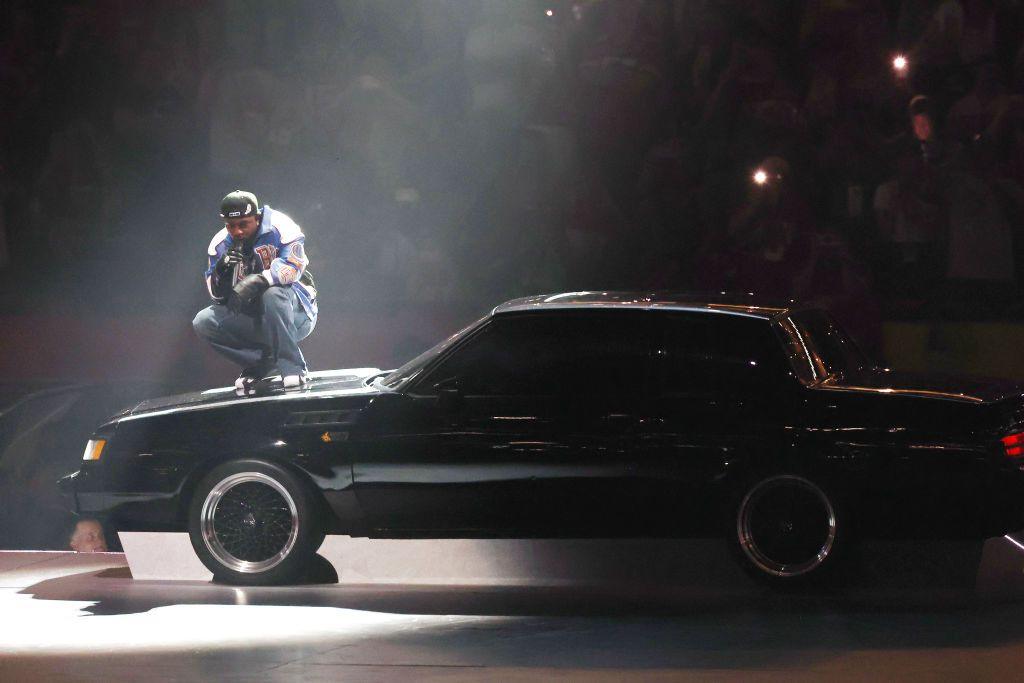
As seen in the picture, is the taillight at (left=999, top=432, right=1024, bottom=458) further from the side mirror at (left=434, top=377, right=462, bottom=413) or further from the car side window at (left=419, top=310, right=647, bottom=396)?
the side mirror at (left=434, top=377, right=462, bottom=413)

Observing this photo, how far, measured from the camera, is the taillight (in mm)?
6266

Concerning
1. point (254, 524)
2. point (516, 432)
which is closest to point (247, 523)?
point (254, 524)

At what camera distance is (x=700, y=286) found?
1430cm

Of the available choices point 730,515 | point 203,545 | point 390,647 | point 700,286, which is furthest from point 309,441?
point 700,286

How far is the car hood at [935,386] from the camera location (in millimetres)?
6445

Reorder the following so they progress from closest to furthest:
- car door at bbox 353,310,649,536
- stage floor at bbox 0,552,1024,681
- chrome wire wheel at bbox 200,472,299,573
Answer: stage floor at bbox 0,552,1024,681
car door at bbox 353,310,649,536
chrome wire wheel at bbox 200,472,299,573

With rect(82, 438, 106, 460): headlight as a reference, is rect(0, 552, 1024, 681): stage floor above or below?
below

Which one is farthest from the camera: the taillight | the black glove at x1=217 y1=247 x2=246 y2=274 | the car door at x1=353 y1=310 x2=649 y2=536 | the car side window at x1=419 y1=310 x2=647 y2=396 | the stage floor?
the black glove at x1=217 y1=247 x2=246 y2=274

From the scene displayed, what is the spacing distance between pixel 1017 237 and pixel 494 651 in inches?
400

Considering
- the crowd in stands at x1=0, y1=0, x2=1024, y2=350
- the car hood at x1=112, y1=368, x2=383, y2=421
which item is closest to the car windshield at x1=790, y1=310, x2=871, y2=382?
the car hood at x1=112, y1=368, x2=383, y2=421

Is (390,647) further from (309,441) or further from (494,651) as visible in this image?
(309,441)

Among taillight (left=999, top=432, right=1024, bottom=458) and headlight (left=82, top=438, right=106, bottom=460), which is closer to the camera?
taillight (left=999, top=432, right=1024, bottom=458)

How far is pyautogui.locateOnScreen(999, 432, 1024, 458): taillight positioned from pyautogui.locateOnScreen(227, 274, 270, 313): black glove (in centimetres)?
422

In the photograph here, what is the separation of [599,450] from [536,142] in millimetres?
9030
